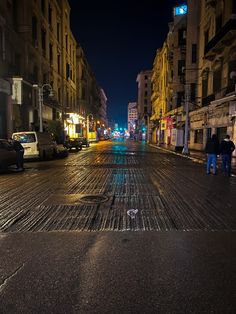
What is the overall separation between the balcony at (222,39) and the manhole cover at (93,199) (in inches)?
735

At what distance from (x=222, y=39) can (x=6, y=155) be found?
1921cm

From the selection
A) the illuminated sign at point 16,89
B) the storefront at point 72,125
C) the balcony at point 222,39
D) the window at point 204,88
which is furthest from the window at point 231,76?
the storefront at point 72,125

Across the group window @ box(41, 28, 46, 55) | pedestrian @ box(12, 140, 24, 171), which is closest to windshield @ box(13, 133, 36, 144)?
pedestrian @ box(12, 140, 24, 171)

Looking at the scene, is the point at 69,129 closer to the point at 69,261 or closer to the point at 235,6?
the point at 235,6

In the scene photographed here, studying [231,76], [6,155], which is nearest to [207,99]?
[231,76]

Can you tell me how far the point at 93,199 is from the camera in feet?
26.0

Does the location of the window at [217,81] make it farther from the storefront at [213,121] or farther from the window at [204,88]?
the window at [204,88]

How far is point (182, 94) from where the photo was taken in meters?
43.1

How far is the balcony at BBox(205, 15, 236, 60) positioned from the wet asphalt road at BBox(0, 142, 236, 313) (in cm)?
1707

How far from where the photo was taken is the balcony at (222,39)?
20.6 meters

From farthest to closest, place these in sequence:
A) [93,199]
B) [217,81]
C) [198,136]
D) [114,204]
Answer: [198,136] → [217,81] → [93,199] → [114,204]

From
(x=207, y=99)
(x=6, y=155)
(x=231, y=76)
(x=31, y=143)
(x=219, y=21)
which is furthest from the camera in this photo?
(x=207, y=99)

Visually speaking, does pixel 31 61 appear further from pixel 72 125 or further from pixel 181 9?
pixel 181 9

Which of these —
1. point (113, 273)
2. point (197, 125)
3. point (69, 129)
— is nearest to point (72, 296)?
point (113, 273)
